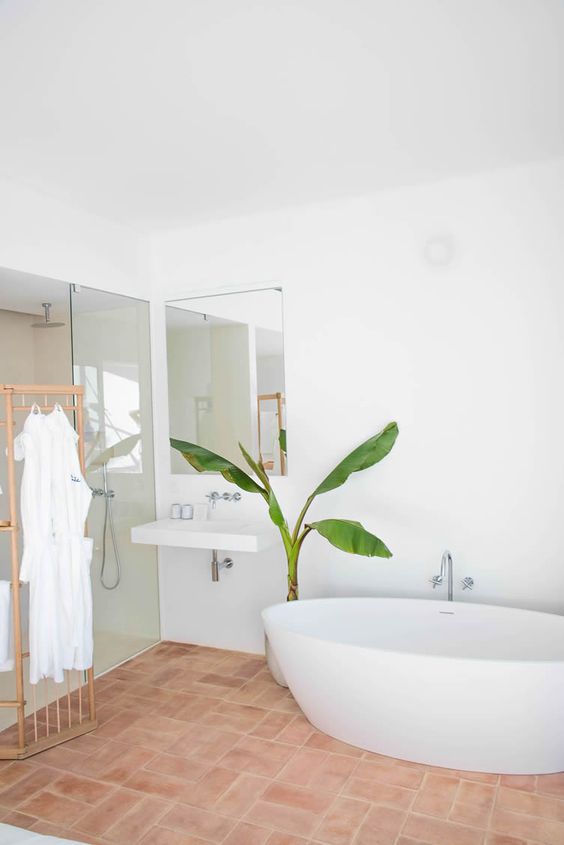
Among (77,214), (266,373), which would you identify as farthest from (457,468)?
(77,214)

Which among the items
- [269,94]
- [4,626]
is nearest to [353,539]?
[4,626]

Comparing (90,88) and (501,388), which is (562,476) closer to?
(501,388)

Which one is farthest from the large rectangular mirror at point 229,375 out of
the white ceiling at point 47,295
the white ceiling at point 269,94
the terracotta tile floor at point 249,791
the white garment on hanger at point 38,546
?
the terracotta tile floor at point 249,791

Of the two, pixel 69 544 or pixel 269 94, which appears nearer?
pixel 269 94

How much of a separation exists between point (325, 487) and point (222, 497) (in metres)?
0.98

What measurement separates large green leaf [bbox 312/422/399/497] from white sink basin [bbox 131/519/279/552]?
0.49 meters

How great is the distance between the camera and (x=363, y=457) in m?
3.66

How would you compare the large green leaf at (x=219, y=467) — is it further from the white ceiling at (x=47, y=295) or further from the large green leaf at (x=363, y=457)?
the white ceiling at (x=47, y=295)

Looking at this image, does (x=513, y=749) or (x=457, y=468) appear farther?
(x=457, y=468)

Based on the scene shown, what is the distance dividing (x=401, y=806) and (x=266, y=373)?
2.51 meters

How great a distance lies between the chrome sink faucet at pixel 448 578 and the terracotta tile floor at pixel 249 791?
3.19ft

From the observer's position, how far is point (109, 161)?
3266mm

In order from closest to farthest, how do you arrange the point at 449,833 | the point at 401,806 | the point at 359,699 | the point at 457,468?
1. the point at 449,833
2. the point at 401,806
3. the point at 359,699
4. the point at 457,468

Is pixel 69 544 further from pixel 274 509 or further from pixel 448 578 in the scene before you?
pixel 448 578
